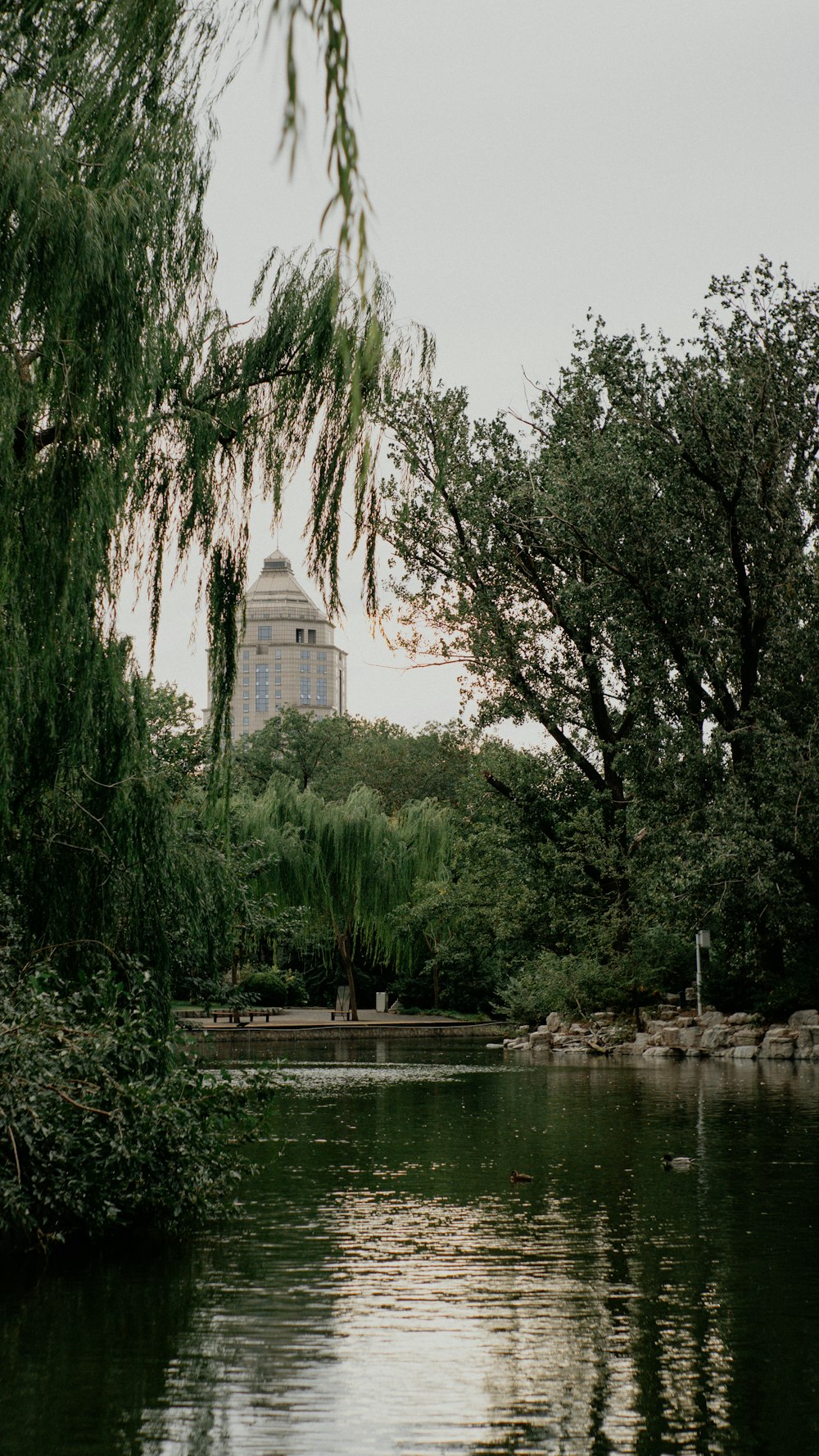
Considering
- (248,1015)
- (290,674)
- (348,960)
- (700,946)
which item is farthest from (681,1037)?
(290,674)

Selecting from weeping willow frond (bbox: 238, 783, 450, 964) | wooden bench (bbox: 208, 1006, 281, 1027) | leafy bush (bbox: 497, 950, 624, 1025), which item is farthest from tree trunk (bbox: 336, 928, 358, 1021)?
leafy bush (bbox: 497, 950, 624, 1025)

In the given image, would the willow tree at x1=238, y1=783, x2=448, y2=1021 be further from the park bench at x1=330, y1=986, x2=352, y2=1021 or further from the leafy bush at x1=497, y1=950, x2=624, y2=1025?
the leafy bush at x1=497, y1=950, x2=624, y2=1025

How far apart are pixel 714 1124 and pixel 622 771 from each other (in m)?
11.6

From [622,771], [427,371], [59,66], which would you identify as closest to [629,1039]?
[622,771]

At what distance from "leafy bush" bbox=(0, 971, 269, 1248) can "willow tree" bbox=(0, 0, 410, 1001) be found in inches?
42.9

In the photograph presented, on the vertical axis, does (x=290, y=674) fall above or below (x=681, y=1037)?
above

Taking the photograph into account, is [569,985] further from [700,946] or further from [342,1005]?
[342,1005]

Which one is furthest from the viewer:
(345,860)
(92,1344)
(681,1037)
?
(345,860)

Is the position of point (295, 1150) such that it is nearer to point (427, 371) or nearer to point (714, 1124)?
point (714, 1124)

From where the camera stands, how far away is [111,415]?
342 inches

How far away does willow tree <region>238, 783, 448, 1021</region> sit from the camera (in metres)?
42.4

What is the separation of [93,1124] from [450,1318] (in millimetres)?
2950

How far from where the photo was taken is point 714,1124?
1895 centimetres

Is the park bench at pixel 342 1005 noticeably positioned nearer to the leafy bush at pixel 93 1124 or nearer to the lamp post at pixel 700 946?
the lamp post at pixel 700 946
